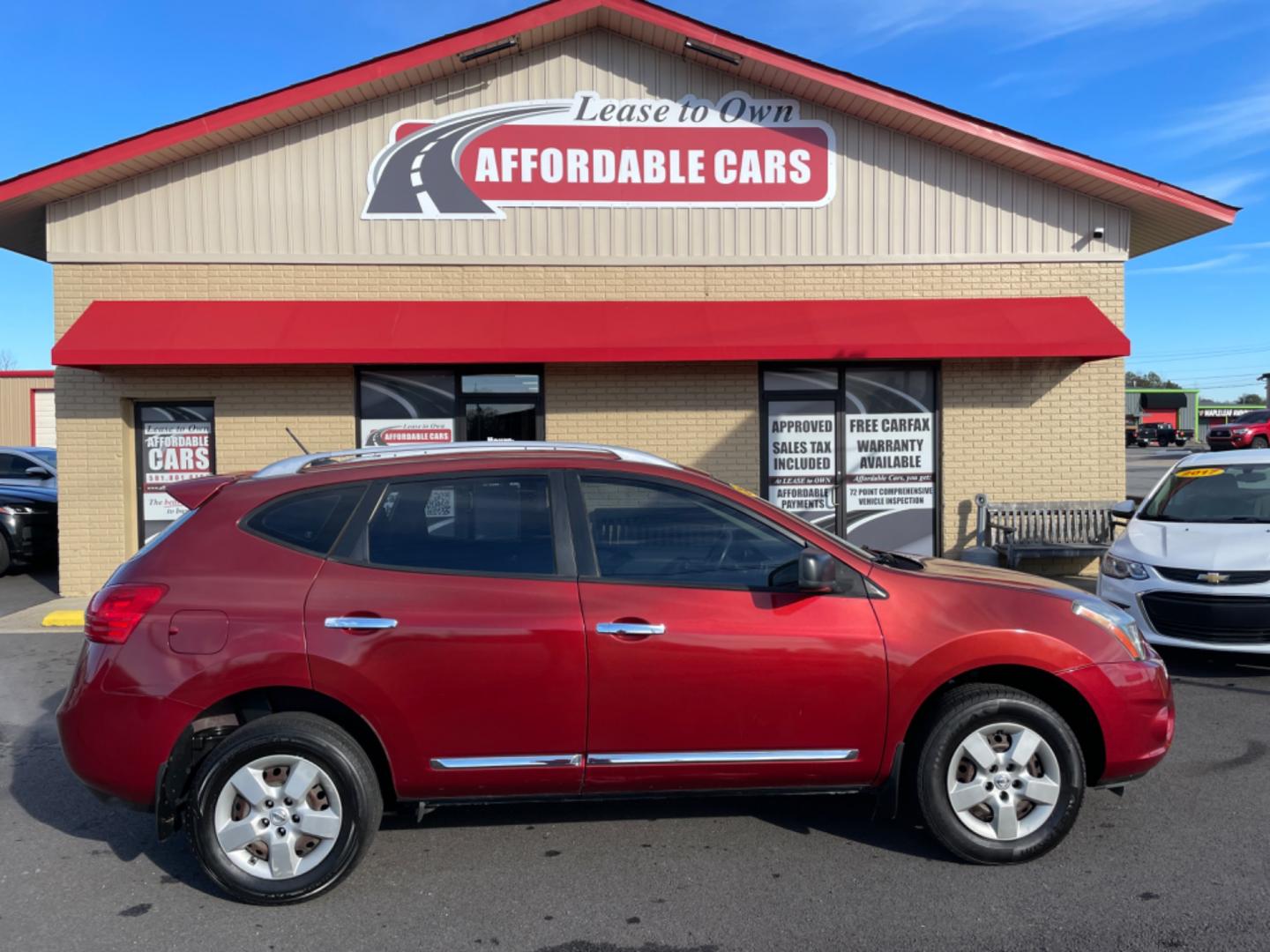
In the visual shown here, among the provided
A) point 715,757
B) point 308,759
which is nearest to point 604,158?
point 715,757

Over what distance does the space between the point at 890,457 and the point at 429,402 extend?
212 inches

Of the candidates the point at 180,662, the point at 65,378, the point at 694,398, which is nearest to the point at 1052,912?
the point at 180,662

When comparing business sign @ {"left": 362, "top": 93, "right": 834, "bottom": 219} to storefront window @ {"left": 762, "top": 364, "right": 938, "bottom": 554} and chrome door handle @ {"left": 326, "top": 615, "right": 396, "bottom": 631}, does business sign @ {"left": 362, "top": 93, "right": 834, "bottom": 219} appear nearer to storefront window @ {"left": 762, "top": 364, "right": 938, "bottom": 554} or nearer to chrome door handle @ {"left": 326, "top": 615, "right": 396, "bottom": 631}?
storefront window @ {"left": 762, "top": 364, "right": 938, "bottom": 554}

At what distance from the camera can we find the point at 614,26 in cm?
1061

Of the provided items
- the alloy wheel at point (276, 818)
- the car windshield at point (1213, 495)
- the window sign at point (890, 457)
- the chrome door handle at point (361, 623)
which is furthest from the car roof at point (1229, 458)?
the alloy wheel at point (276, 818)

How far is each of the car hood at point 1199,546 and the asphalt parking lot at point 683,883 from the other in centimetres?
202

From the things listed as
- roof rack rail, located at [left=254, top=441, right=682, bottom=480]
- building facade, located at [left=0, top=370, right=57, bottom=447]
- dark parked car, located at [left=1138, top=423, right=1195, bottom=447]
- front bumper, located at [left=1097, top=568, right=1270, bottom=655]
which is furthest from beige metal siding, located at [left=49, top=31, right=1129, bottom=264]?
dark parked car, located at [left=1138, top=423, right=1195, bottom=447]

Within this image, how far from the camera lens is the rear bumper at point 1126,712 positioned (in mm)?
3895

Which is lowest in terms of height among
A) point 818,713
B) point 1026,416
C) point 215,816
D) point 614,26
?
point 215,816

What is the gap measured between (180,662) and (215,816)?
605 millimetres

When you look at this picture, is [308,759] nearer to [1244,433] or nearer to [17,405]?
[17,405]

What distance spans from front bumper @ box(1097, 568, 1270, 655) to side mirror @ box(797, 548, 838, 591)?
135 inches

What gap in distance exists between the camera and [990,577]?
165 inches

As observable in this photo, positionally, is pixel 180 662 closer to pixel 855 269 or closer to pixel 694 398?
pixel 694 398
